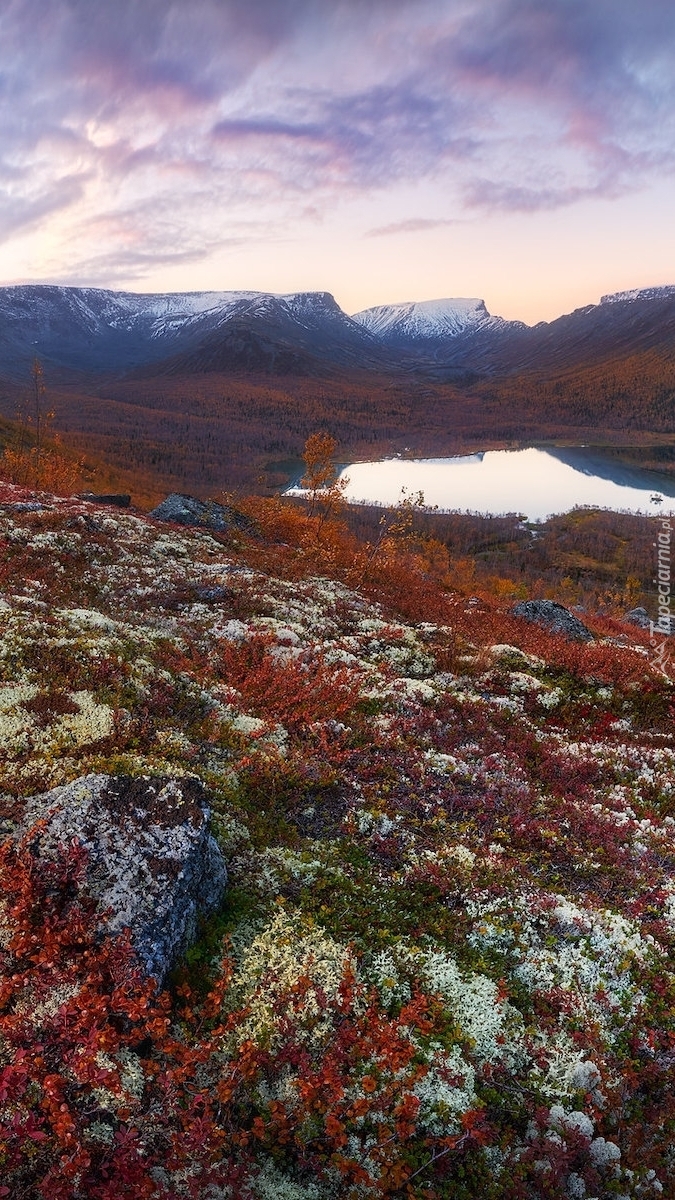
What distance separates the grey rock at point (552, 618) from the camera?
2485 cm

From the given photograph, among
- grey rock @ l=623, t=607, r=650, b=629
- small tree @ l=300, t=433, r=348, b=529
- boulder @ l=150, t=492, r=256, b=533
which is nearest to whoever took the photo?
boulder @ l=150, t=492, r=256, b=533

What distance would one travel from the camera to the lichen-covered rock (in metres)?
6.67

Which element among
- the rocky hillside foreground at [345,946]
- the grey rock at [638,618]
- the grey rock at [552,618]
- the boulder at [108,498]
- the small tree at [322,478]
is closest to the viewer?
the rocky hillside foreground at [345,946]

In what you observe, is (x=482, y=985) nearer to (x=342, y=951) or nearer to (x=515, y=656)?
(x=342, y=951)

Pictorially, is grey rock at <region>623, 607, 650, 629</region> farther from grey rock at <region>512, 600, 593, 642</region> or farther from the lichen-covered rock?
the lichen-covered rock

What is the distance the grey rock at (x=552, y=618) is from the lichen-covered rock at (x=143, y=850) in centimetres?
1943

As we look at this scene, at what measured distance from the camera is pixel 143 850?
7.18m

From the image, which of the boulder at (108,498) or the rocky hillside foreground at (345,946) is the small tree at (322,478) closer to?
the boulder at (108,498)

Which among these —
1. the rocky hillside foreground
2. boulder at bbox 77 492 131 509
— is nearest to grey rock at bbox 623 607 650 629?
the rocky hillside foreground

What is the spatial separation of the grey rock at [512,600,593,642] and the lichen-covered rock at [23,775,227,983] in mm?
19434

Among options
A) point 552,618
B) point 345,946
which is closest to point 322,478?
point 552,618

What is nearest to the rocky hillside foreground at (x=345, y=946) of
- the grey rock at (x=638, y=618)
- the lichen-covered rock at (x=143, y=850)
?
the lichen-covered rock at (x=143, y=850)

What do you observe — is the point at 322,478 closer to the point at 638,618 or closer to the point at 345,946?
the point at 638,618

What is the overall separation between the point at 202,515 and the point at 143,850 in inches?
1273
